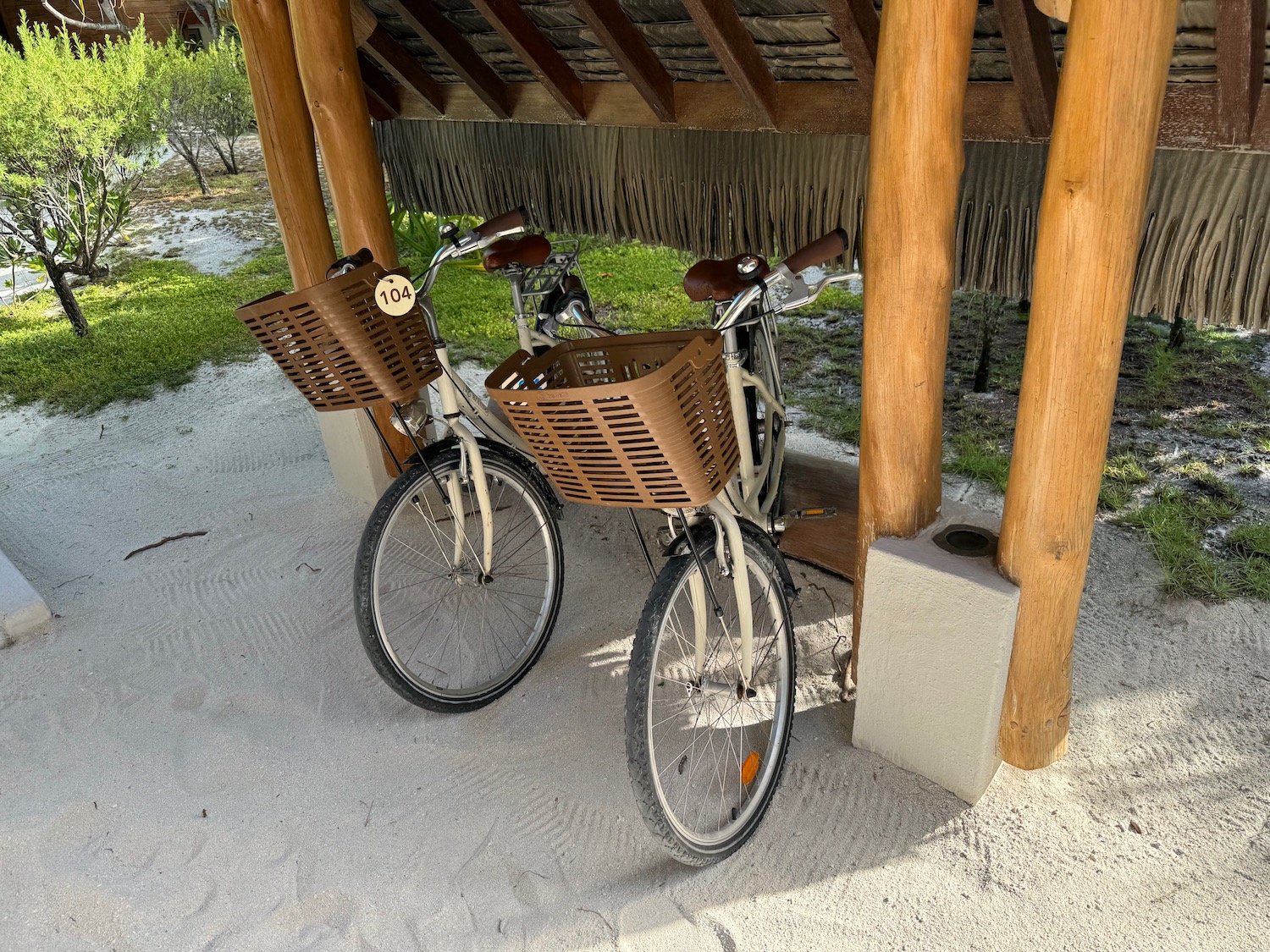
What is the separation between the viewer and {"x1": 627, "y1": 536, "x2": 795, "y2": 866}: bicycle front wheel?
2.05 metres

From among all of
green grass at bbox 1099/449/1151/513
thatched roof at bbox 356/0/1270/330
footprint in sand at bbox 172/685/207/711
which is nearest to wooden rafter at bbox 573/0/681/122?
thatched roof at bbox 356/0/1270/330

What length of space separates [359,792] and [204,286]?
642 cm

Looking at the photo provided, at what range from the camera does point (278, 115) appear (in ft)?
11.4

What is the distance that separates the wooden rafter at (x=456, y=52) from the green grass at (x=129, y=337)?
3026mm

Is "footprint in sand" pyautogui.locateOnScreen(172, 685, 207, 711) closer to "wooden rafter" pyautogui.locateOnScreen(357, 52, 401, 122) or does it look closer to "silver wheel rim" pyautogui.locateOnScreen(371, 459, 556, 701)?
"silver wheel rim" pyautogui.locateOnScreen(371, 459, 556, 701)

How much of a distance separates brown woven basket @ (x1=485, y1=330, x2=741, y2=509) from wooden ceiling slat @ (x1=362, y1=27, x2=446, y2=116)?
2.70m

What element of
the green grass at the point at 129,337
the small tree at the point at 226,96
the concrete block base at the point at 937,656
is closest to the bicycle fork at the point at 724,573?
the concrete block base at the point at 937,656

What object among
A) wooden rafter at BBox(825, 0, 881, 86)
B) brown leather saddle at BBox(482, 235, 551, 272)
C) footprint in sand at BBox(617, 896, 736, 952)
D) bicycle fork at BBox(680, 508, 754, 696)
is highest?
wooden rafter at BBox(825, 0, 881, 86)

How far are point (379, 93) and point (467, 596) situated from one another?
273cm

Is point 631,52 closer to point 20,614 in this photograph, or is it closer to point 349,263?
point 349,263

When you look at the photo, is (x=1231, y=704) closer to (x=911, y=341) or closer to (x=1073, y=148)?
(x=911, y=341)

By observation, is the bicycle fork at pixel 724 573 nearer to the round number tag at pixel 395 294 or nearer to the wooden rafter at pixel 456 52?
the round number tag at pixel 395 294

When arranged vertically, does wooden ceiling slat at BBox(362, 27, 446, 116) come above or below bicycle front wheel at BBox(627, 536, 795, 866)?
above

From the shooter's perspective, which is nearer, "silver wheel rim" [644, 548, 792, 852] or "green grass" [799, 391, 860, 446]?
"silver wheel rim" [644, 548, 792, 852]
